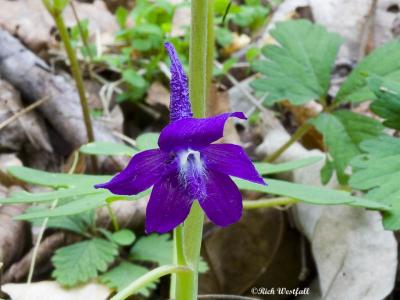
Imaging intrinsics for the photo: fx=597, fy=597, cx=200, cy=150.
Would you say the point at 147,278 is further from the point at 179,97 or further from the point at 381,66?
the point at 381,66

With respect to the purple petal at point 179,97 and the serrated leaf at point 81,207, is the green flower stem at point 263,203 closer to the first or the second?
the serrated leaf at point 81,207

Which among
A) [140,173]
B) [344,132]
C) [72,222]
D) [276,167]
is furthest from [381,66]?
[140,173]

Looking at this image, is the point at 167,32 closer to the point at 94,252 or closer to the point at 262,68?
the point at 262,68

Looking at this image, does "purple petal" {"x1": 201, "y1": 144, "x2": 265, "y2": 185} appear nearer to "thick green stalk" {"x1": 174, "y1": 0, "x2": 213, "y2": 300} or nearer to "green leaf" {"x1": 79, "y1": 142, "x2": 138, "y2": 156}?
"thick green stalk" {"x1": 174, "y1": 0, "x2": 213, "y2": 300}

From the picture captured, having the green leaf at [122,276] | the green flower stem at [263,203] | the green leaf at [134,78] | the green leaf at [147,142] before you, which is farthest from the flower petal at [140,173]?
the green leaf at [134,78]

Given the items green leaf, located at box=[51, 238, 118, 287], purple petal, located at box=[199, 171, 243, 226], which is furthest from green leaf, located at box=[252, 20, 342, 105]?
purple petal, located at box=[199, 171, 243, 226]
